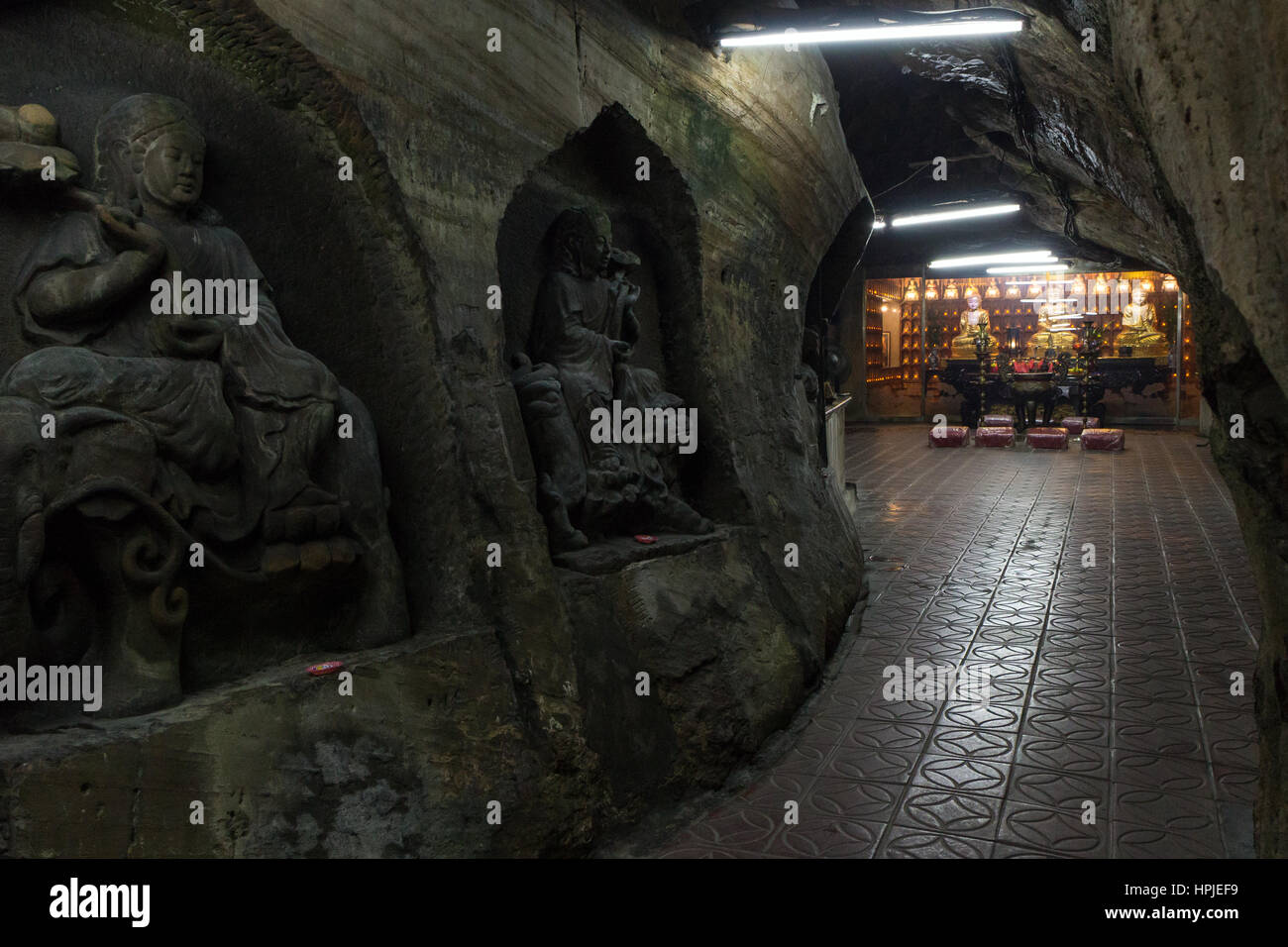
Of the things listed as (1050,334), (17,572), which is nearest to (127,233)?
(17,572)

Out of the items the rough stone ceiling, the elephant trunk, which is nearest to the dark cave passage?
the elephant trunk

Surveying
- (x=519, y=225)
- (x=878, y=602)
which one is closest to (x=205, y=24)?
(x=519, y=225)

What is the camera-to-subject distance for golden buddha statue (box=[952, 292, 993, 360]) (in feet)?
66.8

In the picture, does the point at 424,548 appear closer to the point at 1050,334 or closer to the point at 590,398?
the point at 590,398

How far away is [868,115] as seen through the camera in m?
12.4

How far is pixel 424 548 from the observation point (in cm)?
376

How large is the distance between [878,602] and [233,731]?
4.47 m

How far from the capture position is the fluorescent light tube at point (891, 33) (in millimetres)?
5055

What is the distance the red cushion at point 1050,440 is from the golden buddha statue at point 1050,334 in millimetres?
4630

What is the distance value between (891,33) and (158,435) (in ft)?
13.4

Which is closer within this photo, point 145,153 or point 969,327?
point 145,153

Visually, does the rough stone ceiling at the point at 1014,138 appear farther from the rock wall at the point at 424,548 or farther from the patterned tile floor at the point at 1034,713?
the rock wall at the point at 424,548

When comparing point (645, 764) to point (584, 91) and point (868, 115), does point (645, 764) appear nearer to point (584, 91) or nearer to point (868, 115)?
point (584, 91)

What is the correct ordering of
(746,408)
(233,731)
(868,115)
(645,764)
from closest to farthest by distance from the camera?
(233,731)
(645,764)
(746,408)
(868,115)
